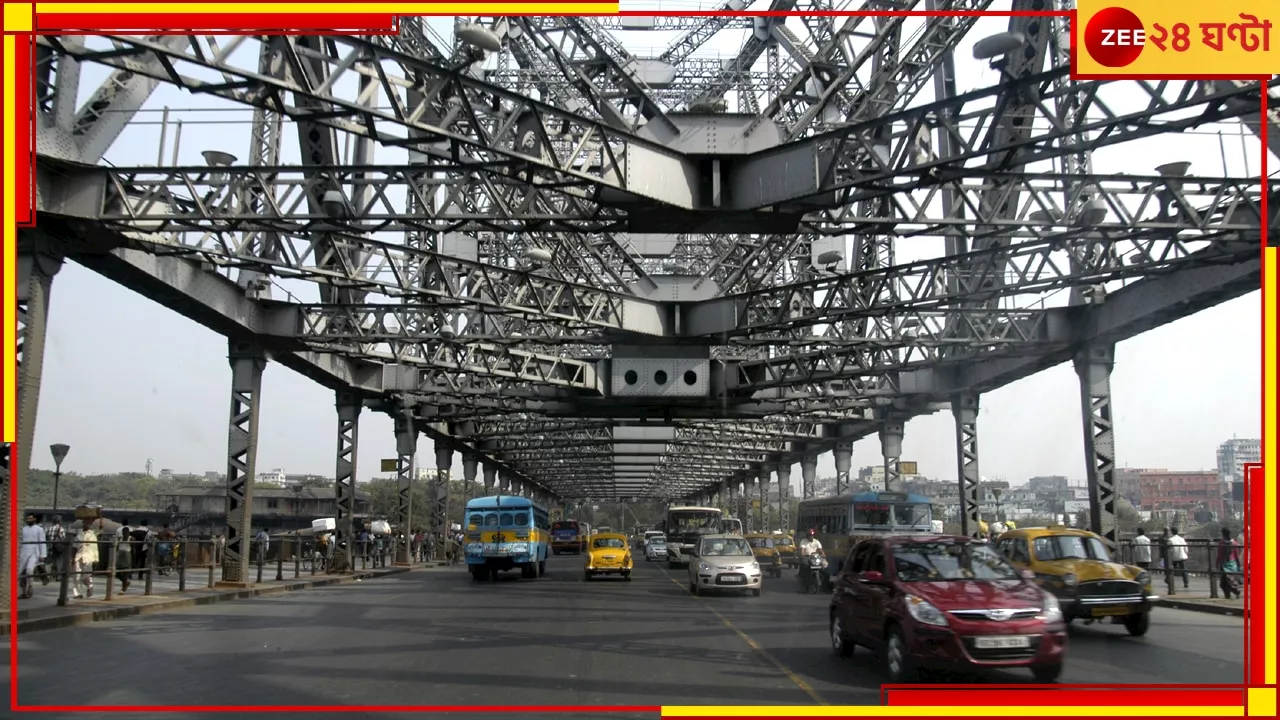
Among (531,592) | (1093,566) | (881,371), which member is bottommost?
(531,592)

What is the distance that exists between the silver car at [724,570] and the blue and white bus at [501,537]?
11.0 meters

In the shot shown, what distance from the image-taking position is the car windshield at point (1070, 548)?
18172 mm

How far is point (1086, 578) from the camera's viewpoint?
17.0m

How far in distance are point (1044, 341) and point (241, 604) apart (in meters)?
23.3

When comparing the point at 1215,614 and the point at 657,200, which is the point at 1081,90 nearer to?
the point at 657,200

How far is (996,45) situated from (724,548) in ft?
60.5

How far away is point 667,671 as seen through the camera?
12.6 metres

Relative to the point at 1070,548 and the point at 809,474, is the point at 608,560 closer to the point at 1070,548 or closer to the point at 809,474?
the point at 1070,548

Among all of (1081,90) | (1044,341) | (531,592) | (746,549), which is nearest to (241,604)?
(531,592)

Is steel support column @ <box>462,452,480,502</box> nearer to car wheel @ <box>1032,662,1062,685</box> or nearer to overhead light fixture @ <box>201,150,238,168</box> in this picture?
overhead light fixture @ <box>201,150,238,168</box>

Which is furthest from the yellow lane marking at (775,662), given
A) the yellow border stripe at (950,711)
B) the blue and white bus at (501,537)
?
the blue and white bus at (501,537)

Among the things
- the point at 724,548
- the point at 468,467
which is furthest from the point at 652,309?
the point at 468,467

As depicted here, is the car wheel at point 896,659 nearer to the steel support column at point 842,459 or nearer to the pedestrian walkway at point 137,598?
the pedestrian walkway at point 137,598

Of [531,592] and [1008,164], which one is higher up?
[1008,164]
